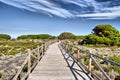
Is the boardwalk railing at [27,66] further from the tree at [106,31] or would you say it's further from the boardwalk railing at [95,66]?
the tree at [106,31]

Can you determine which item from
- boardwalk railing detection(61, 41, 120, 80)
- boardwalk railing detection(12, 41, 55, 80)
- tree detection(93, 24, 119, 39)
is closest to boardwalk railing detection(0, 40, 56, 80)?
boardwalk railing detection(12, 41, 55, 80)

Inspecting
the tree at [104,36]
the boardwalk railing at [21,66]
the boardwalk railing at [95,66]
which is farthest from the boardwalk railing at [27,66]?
the tree at [104,36]

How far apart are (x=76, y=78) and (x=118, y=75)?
5.20 meters

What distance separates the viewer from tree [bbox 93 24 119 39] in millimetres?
74275

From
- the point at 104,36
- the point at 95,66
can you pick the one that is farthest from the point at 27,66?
the point at 104,36

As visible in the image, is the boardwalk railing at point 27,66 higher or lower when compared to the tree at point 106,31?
lower

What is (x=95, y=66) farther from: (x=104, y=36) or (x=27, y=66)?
(x=104, y=36)

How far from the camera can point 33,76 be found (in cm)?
976

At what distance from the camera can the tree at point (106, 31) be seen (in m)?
74.3

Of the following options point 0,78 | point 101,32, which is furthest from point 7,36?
point 0,78

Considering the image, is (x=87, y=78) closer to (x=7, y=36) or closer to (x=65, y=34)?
(x=65, y=34)

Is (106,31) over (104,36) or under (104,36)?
over

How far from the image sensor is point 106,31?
75.7m

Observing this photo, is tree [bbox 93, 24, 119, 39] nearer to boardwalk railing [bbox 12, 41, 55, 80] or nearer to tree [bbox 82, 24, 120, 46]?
tree [bbox 82, 24, 120, 46]
